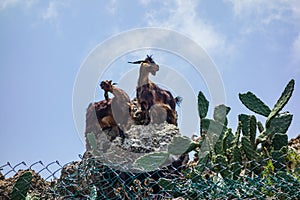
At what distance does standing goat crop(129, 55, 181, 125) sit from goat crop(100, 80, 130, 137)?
0.15 metres

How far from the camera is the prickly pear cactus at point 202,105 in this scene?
4051mm

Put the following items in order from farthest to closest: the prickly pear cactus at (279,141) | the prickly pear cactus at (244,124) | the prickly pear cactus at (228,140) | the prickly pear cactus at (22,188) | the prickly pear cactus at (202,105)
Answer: the prickly pear cactus at (202,105) < the prickly pear cactus at (244,124) < the prickly pear cactus at (228,140) < the prickly pear cactus at (279,141) < the prickly pear cactus at (22,188)

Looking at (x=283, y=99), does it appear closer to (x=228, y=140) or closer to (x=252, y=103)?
(x=252, y=103)

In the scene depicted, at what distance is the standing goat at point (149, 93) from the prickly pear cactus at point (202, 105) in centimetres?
84

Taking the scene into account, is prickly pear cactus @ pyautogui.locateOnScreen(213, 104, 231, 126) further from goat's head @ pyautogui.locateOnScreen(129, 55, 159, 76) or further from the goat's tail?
goat's head @ pyautogui.locateOnScreen(129, 55, 159, 76)

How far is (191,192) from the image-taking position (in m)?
2.58

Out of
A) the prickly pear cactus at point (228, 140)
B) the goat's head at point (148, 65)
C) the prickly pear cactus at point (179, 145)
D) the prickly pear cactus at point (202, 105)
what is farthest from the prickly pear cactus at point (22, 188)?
the goat's head at point (148, 65)

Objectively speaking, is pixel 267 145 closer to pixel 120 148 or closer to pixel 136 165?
pixel 136 165

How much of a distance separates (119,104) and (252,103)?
1.56 metres

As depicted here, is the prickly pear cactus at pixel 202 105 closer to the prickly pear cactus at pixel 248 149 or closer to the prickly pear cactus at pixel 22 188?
the prickly pear cactus at pixel 248 149

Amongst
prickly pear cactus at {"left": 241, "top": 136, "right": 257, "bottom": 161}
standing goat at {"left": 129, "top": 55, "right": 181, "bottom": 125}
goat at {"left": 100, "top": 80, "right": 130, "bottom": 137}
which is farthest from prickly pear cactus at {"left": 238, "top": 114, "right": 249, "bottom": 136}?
goat at {"left": 100, "top": 80, "right": 130, "bottom": 137}

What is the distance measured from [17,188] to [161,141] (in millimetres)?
1999

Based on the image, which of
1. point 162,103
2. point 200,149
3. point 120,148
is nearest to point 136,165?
point 200,149

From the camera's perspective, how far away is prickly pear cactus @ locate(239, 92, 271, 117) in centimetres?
388
